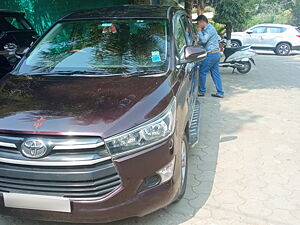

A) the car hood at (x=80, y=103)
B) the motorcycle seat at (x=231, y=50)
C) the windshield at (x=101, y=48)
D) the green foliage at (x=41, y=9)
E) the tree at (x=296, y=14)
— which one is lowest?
the tree at (x=296, y=14)

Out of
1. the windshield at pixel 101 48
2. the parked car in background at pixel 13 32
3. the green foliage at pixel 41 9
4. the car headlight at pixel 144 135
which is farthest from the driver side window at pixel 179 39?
the green foliage at pixel 41 9

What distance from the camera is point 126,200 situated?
2420mm

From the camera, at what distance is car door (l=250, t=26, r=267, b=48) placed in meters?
18.4

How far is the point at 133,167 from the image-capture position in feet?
7.82

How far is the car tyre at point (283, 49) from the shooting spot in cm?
1809

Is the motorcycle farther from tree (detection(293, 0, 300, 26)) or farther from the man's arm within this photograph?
tree (detection(293, 0, 300, 26))

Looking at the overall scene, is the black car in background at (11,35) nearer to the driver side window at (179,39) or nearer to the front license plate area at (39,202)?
the driver side window at (179,39)

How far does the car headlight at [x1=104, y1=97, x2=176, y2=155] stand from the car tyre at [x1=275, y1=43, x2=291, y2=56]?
56.6 ft

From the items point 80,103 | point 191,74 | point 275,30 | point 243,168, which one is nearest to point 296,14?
point 275,30

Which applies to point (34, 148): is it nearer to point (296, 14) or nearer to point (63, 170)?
point (63, 170)

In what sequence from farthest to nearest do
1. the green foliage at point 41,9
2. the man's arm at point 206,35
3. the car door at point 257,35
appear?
the car door at point 257,35
the green foliage at point 41,9
the man's arm at point 206,35

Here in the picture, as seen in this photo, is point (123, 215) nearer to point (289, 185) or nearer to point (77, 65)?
point (77, 65)

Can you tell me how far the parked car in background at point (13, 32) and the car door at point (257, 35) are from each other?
46.7 ft

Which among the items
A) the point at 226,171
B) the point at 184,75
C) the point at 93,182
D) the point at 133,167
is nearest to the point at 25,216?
the point at 93,182
